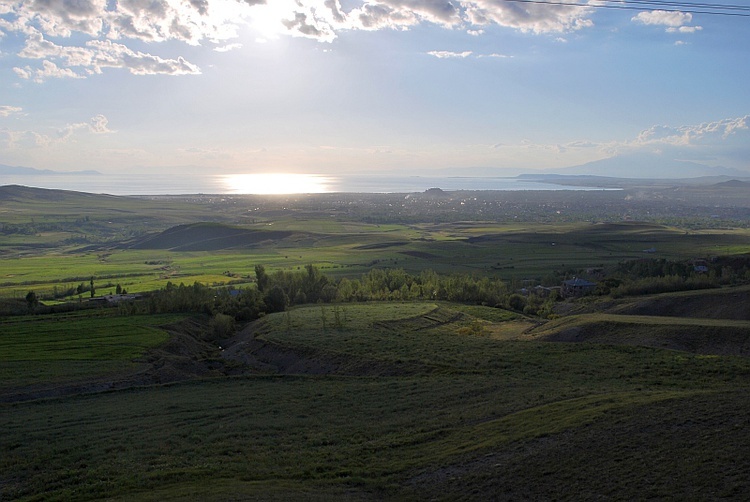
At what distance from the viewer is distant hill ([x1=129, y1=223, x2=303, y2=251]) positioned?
142 meters

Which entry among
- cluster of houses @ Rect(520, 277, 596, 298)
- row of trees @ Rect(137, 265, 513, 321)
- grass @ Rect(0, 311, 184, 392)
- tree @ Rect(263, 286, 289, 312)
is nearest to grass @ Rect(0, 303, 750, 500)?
grass @ Rect(0, 311, 184, 392)

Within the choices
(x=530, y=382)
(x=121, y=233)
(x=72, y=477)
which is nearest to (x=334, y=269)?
(x=530, y=382)

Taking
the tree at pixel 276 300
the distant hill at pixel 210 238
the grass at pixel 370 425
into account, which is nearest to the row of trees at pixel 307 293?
the tree at pixel 276 300

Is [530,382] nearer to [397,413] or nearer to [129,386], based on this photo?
[397,413]

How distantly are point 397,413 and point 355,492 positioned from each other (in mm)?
8086

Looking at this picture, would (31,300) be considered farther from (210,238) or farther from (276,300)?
(210,238)

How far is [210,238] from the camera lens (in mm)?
148625

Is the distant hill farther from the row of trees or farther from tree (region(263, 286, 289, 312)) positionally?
tree (region(263, 286, 289, 312))

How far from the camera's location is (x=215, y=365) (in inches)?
1607

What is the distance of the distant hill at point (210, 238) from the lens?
467 feet

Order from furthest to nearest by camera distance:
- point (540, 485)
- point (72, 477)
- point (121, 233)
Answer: point (121, 233), point (72, 477), point (540, 485)

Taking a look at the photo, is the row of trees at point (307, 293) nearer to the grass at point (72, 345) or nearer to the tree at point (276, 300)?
the tree at point (276, 300)

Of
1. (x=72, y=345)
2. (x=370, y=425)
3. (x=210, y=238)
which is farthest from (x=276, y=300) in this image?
Result: (x=210, y=238)

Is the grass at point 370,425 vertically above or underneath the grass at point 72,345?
above
